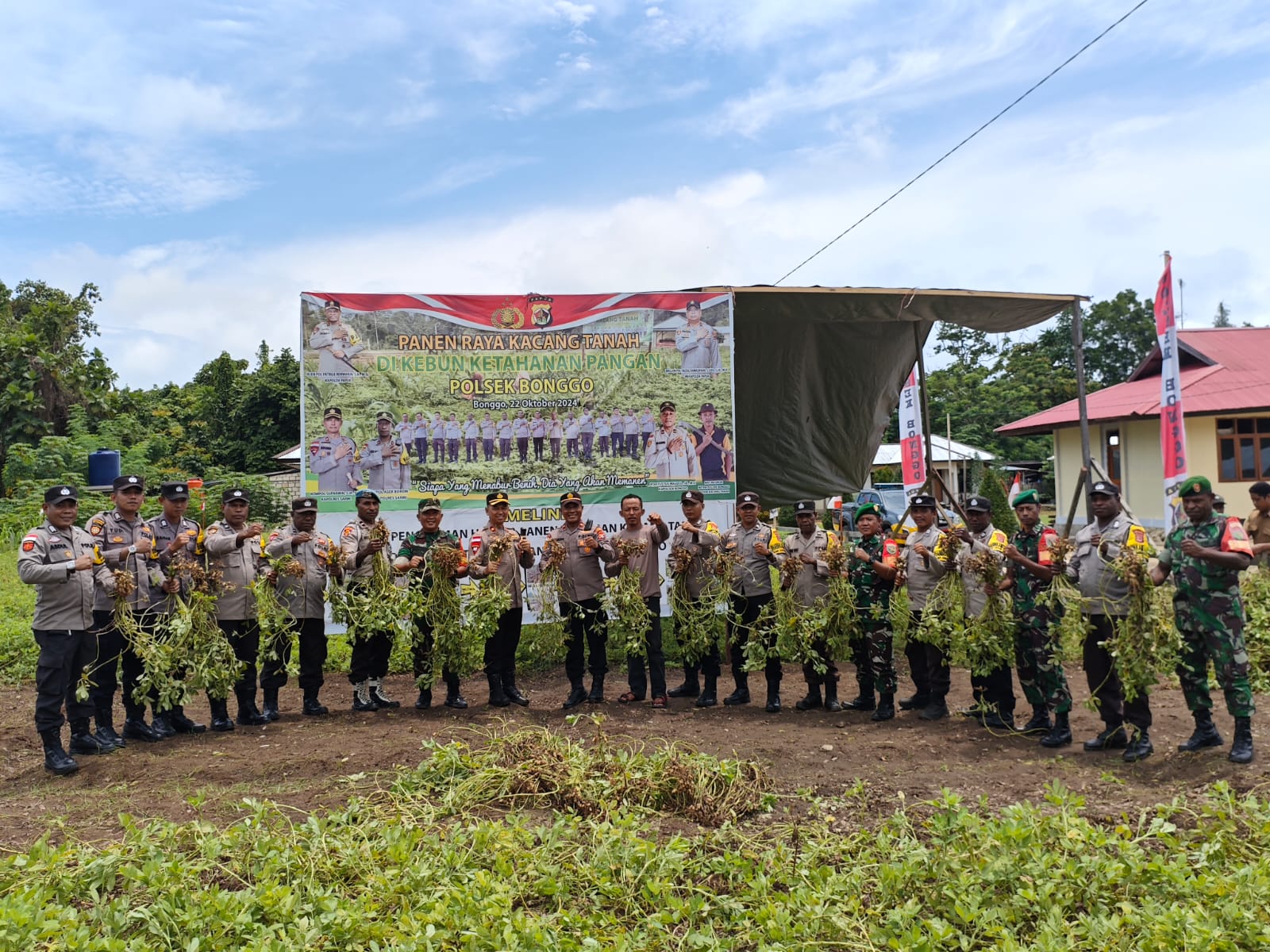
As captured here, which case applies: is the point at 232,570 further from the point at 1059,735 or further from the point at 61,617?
the point at 1059,735

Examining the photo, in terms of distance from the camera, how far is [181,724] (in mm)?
7293

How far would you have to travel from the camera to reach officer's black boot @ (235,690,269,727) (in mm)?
7473

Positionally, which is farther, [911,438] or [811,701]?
[911,438]

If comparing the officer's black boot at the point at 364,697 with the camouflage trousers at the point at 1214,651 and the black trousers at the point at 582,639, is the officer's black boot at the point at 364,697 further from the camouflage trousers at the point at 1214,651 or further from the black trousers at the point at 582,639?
the camouflage trousers at the point at 1214,651

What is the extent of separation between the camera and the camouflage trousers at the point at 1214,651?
19.2 ft

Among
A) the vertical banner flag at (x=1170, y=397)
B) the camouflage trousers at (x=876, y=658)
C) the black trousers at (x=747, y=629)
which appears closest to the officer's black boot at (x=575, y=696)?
the black trousers at (x=747, y=629)

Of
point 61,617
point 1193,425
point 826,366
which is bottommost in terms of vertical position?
point 61,617

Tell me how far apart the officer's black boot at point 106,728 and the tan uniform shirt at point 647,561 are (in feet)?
12.9

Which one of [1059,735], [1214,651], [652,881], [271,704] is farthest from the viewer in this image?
[271,704]

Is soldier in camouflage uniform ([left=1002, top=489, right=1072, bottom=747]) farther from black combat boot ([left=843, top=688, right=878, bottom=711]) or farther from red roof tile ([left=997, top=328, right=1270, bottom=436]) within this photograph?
red roof tile ([left=997, top=328, right=1270, bottom=436])

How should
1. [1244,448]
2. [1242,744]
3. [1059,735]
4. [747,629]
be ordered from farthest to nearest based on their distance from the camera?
[1244,448] → [747,629] → [1059,735] → [1242,744]

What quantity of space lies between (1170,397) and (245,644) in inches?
392

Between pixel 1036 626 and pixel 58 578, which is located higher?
pixel 58 578

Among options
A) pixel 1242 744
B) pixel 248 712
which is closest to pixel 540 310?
pixel 248 712
